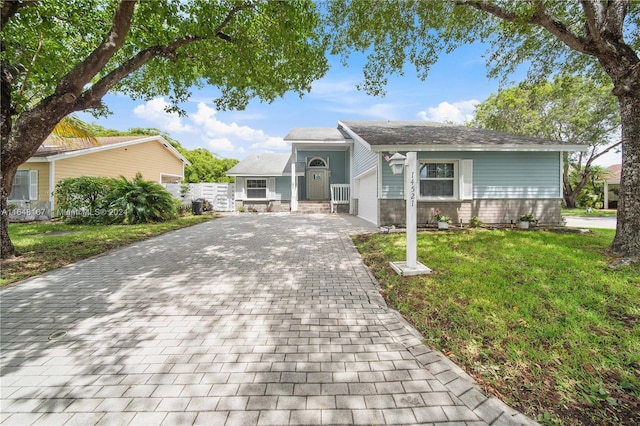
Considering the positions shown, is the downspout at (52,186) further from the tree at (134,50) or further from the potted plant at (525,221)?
the potted plant at (525,221)

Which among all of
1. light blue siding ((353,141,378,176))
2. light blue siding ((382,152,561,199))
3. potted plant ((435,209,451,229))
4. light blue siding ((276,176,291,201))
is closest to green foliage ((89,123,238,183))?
light blue siding ((276,176,291,201))

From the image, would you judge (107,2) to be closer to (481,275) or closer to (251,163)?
(481,275)

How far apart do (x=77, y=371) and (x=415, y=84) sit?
1101 centimetres

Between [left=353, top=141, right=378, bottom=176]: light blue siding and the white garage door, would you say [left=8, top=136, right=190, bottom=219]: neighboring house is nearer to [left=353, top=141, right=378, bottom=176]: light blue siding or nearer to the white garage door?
[left=353, top=141, right=378, bottom=176]: light blue siding

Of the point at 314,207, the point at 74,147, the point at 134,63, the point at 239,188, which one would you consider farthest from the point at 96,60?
the point at 239,188

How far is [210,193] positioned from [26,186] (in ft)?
27.1

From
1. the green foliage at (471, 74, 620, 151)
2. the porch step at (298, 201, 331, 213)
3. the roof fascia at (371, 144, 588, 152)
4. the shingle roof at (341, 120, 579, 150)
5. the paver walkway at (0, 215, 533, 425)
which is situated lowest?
the paver walkway at (0, 215, 533, 425)

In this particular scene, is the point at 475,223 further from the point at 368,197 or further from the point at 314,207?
the point at 314,207

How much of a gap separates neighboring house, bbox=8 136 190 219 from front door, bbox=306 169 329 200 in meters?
10.5

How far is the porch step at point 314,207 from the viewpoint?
15.8 metres

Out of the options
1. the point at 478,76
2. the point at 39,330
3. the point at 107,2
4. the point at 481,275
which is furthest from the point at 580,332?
the point at 107,2

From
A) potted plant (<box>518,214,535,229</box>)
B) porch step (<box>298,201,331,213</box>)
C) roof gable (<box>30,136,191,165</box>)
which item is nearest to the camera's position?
potted plant (<box>518,214,535,229</box>)

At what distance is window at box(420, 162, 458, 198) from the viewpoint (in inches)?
373

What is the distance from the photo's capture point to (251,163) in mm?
18562
